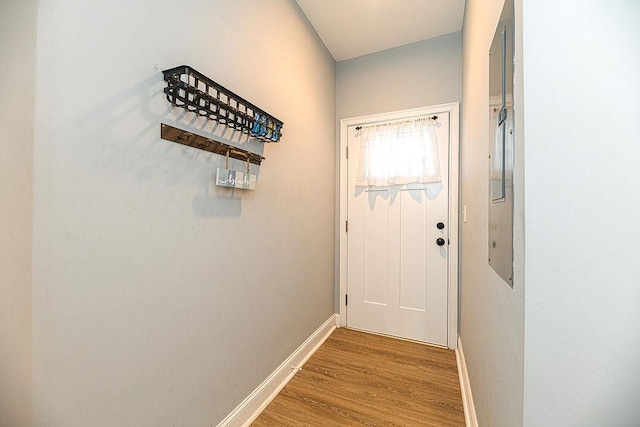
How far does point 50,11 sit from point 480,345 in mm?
2061

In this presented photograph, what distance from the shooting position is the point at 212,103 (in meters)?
1.15

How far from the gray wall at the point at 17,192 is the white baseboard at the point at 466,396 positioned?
1837 mm

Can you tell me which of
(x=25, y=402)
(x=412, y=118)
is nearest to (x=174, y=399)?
(x=25, y=402)

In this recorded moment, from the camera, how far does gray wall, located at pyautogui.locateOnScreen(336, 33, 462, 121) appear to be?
2.35 m

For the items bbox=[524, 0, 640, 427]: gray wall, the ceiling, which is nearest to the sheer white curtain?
the ceiling

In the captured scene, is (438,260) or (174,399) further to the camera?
(438,260)

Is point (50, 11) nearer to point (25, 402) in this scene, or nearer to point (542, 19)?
point (25, 402)

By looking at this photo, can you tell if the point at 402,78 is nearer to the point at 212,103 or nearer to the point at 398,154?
the point at 398,154

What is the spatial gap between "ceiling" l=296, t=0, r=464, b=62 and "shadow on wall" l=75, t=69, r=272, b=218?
1.50 meters

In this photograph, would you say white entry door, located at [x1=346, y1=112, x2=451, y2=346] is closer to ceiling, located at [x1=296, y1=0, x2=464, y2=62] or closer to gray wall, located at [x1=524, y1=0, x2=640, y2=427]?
ceiling, located at [x1=296, y1=0, x2=464, y2=62]

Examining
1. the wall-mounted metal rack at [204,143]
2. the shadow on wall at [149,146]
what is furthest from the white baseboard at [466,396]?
the wall-mounted metal rack at [204,143]

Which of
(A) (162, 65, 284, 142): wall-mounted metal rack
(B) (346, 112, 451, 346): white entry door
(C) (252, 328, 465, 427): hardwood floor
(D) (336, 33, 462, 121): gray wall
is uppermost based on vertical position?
(D) (336, 33, 462, 121): gray wall

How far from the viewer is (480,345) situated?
50.6 inches

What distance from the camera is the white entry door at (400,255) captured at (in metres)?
2.37
